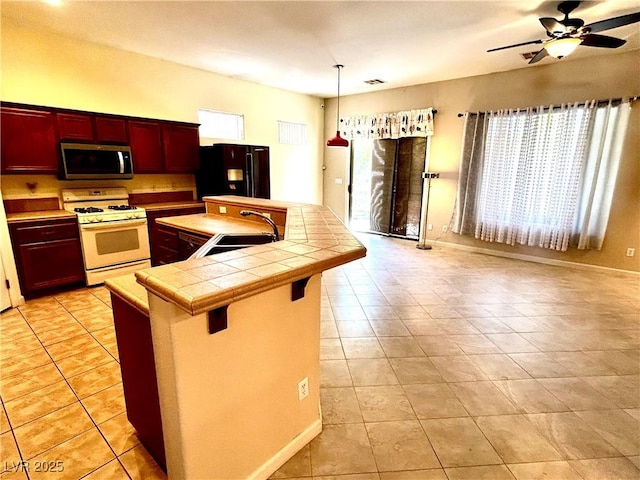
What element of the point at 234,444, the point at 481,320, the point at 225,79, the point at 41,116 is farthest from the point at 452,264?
the point at 41,116

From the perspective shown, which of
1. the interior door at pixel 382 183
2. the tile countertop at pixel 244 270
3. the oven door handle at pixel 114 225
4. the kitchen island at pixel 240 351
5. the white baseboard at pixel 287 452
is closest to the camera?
the tile countertop at pixel 244 270

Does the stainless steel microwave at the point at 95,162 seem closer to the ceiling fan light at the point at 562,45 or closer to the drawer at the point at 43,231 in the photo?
the drawer at the point at 43,231

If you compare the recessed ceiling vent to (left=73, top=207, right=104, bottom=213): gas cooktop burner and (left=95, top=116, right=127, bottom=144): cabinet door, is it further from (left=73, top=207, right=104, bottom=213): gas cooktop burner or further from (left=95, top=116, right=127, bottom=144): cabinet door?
(left=73, top=207, right=104, bottom=213): gas cooktop burner

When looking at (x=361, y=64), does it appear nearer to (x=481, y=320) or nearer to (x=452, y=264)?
(x=452, y=264)

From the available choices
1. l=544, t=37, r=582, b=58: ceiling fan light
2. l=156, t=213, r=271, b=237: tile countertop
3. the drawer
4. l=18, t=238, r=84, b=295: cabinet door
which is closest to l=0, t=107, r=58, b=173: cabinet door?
the drawer

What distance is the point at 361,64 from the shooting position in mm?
4531

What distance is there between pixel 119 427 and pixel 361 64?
4772mm

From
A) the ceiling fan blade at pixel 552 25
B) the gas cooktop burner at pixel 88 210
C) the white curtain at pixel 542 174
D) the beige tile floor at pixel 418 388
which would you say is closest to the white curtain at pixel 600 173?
the white curtain at pixel 542 174

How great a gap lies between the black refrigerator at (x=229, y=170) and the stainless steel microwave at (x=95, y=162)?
3.41ft

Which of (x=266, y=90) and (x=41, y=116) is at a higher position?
(x=266, y=90)

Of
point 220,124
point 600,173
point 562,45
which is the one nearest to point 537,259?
point 600,173

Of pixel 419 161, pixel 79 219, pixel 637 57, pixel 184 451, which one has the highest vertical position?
pixel 637 57

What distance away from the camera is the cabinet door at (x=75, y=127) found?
138 inches

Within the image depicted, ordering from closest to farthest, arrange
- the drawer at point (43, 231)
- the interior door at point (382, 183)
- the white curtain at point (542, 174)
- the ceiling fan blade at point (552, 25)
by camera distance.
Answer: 1. the ceiling fan blade at point (552, 25)
2. the drawer at point (43, 231)
3. the white curtain at point (542, 174)
4. the interior door at point (382, 183)
